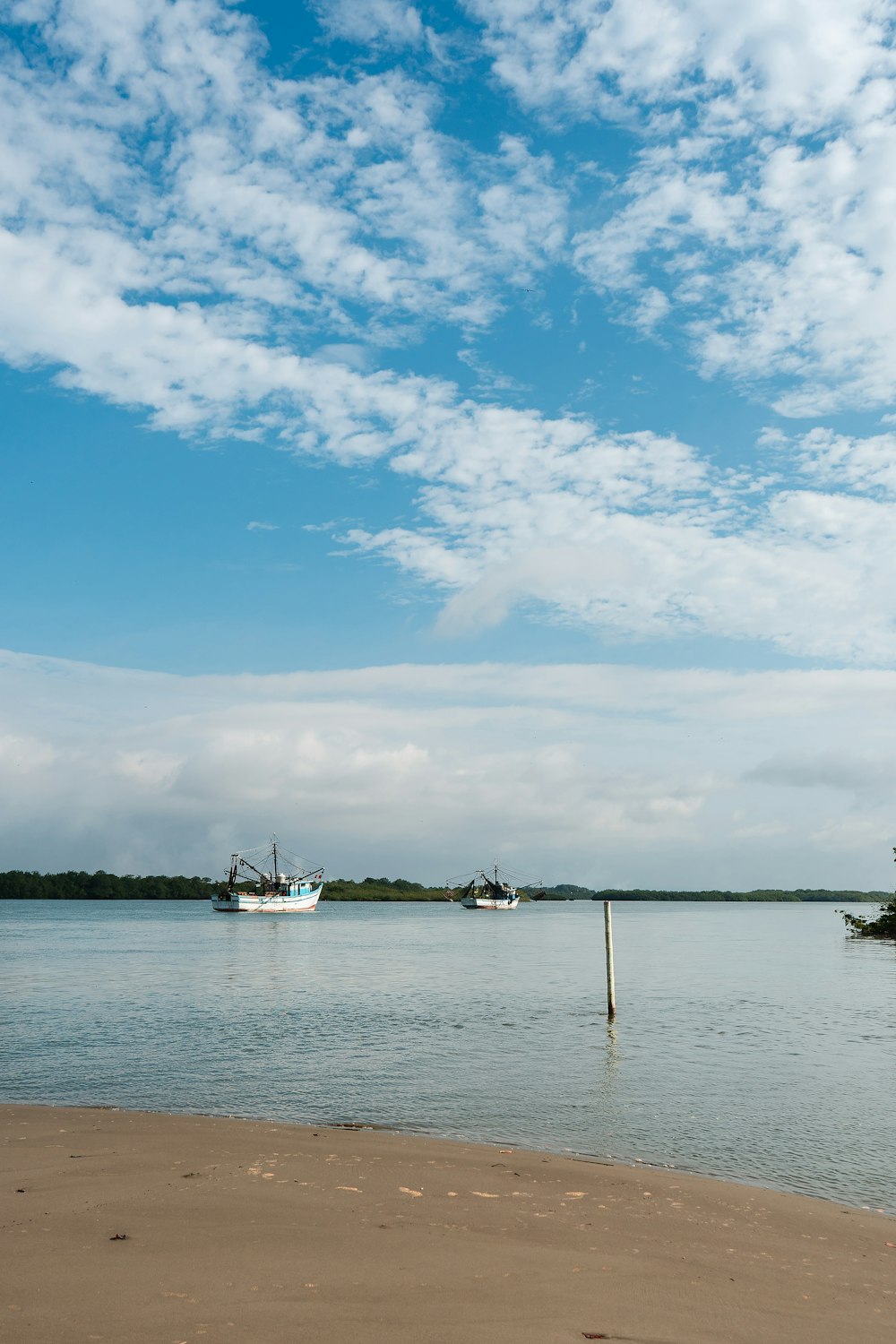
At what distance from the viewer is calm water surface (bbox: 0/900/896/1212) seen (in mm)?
18172

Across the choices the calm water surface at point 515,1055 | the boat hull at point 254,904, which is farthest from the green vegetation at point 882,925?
the boat hull at point 254,904

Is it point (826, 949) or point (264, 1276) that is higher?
point (264, 1276)

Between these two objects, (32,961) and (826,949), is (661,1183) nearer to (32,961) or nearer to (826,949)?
(32,961)

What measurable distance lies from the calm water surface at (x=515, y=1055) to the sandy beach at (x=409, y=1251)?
3.04 m

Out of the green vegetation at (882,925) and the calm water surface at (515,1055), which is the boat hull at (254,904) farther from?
the calm water surface at (515,1055)

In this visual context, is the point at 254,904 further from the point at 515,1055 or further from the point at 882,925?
the point at 515,1055

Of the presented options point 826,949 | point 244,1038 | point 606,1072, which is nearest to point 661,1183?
point 606,1072

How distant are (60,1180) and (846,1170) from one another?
40.6ft

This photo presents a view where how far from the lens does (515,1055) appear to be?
2720 cm

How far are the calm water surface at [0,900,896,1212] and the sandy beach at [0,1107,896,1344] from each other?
3.04m

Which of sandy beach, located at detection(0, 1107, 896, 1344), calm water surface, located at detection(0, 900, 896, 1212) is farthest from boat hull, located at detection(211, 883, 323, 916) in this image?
sandy beach, located at detection(0, 1107, 896, 1344)

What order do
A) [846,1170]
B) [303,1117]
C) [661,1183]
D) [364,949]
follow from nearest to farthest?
1. [661,1183]
2. [846,1170]
3. [303,1117]
4. [364,949]

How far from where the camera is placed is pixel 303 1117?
19281 millimetres

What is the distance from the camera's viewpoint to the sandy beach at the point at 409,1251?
8.19m
